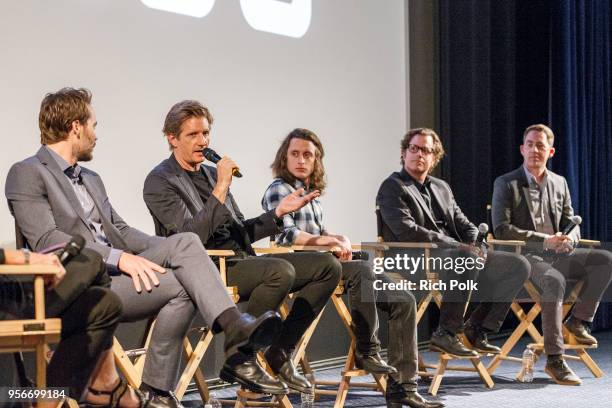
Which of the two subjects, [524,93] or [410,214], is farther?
[524,93]

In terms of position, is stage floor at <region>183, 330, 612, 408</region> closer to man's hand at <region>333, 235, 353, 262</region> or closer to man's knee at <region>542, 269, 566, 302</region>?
man's knee at <region>542, 269, 566, 302</region>

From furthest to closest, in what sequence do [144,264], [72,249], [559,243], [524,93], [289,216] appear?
1. [524,93]
2. [559,243]
3. [289,216]
4. [144,264]
5. [72,249]

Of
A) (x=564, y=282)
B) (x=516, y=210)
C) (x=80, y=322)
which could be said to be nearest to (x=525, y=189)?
(x=516, y=210)

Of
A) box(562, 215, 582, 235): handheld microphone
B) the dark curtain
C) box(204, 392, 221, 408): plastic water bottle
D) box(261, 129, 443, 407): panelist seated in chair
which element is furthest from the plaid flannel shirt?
the dark curtain

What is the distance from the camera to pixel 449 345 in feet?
14.7

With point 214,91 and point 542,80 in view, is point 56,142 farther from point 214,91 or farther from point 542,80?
point 542,80

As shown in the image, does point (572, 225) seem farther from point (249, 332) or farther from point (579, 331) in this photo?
point (249, 332)

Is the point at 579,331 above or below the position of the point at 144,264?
below

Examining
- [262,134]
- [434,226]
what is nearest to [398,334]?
[434,226]

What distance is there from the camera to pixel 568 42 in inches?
264

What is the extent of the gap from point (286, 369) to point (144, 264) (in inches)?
34.7

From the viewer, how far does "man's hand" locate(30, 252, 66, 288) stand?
2.39 metres

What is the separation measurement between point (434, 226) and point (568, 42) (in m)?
2.62

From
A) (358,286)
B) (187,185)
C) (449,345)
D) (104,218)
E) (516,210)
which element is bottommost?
(449,345)
